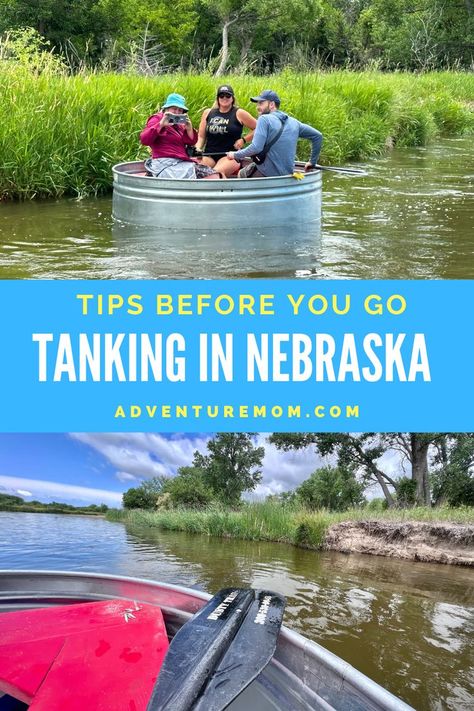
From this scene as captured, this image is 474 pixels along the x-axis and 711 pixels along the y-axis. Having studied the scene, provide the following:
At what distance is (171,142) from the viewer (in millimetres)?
6914

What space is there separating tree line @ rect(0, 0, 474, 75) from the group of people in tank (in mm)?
24074

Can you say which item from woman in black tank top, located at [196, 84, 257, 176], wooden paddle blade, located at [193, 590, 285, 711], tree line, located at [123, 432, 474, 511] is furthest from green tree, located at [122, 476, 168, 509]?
woman in black tank top, located at [196, 84, 257, 176]

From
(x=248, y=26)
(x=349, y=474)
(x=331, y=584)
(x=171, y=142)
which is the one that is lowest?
(x=331, y=584)

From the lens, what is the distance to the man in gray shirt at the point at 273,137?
259 inches

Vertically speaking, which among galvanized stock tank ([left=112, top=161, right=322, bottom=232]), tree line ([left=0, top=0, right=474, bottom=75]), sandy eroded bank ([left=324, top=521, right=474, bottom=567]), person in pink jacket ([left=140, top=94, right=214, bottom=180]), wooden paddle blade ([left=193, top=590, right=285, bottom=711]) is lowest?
sandy eroded bank ([left=324, top=521, right=474, bottom=567])

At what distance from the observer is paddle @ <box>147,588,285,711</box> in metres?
2.44

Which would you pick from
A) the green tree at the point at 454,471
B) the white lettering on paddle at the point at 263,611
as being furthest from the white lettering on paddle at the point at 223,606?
the green tree at the point at 454,471

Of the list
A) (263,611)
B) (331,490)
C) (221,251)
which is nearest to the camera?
(263,611)

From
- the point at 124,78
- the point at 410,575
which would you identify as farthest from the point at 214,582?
the point at 124,78

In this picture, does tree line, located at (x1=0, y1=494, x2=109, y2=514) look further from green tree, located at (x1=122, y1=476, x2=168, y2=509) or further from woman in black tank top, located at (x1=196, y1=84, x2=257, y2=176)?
woman in black tank top, located at (x1=196, y1=84, x2=257, y2=176)

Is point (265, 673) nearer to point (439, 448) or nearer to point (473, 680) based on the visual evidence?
point (473, 680)

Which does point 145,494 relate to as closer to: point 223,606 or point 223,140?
point 223,606

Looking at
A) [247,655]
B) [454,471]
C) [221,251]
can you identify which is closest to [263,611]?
[247,655]

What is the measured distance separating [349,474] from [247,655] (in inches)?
190
